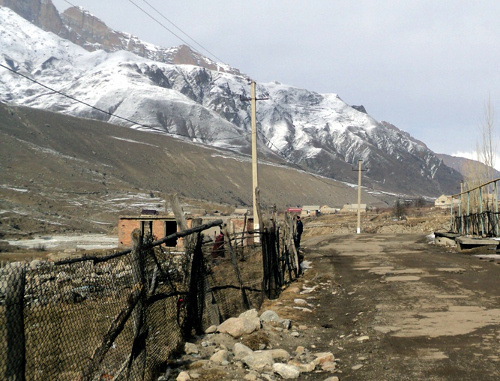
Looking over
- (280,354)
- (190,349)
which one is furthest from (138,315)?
(280,354)

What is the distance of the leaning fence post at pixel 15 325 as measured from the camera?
396 cm

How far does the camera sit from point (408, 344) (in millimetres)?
7527

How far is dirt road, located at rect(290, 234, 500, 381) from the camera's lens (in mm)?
6516

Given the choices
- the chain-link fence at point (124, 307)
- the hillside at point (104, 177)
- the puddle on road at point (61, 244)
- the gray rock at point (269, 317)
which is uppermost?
the hillside at point (104, 177)

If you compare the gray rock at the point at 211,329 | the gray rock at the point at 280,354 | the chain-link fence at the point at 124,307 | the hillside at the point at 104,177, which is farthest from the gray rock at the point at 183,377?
the hillside at the point at 104,177

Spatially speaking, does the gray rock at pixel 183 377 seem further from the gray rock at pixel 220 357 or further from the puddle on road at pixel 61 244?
the puddle on road at pixel 61 244

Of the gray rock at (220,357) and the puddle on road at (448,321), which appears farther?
the puddle on road at (448,321)

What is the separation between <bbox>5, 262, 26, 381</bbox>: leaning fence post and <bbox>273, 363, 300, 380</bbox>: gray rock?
3.43m

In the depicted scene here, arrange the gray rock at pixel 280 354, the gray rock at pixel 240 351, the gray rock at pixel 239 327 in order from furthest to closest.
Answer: the gray rock at pixel 239 327 < the gray rock at pixel 280 354 < the gray rock at pixel 240 351

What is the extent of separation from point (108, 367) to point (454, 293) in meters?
8.07

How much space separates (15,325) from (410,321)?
6802mm

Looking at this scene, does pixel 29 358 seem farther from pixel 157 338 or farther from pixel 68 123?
pixel 68 123

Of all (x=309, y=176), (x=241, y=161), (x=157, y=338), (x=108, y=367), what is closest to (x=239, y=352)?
(x=157, y=338)

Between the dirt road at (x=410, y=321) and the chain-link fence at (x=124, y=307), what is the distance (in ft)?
5.72
